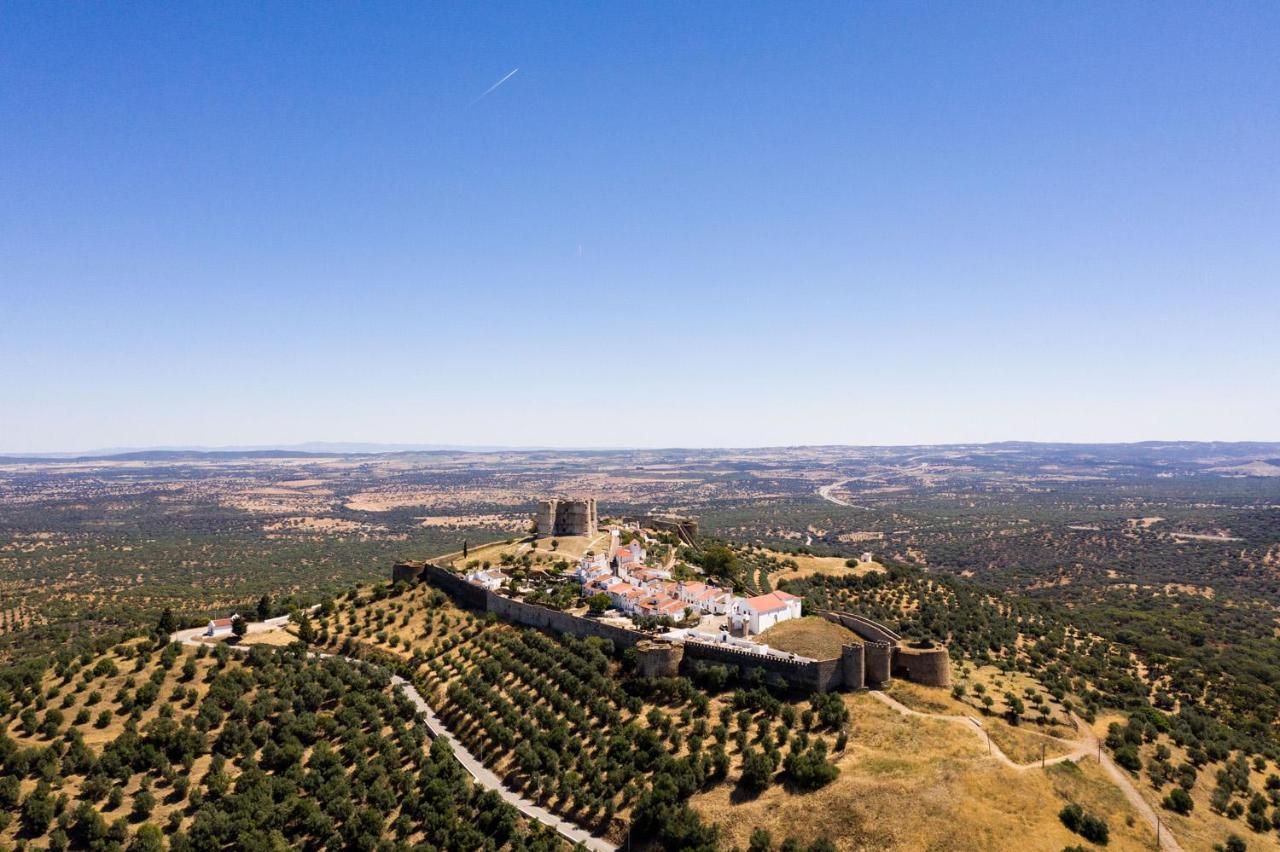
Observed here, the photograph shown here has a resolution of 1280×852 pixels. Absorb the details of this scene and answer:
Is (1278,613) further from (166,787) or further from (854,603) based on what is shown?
(166,787)

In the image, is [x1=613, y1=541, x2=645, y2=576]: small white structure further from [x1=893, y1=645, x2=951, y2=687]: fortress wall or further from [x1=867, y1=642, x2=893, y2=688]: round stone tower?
[x1=893, y1=645, x2=951, y2=687]: fortress wall

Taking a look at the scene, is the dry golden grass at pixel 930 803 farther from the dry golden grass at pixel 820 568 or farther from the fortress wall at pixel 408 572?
the fortress wall at pixel 408 572

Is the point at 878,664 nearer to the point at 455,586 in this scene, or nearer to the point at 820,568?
the point at 820,568

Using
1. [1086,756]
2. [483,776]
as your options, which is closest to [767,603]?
[1086,756]

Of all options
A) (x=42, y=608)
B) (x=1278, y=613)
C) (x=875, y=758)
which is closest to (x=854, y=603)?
(x=875, y=758)

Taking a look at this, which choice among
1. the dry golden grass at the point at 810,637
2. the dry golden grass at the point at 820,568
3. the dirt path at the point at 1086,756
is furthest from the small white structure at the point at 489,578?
the dirt path at the point at 1086,756
